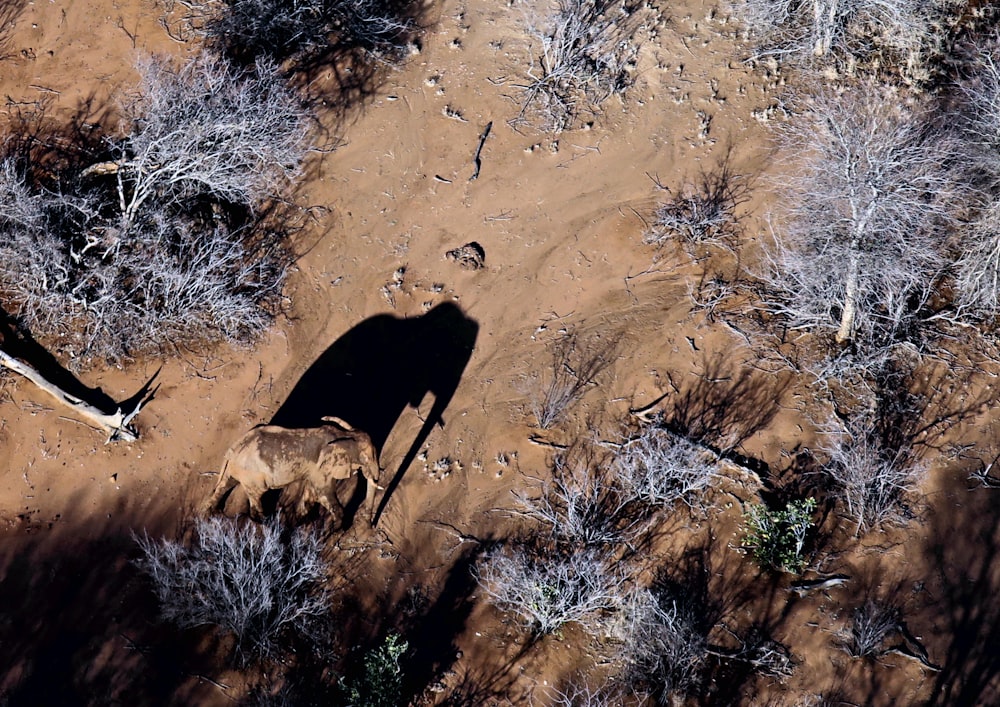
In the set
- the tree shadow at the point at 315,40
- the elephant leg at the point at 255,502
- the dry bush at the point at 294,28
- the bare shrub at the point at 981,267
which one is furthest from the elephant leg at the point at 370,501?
the bare shrub at the point at 981,267

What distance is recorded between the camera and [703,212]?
51.8 feet

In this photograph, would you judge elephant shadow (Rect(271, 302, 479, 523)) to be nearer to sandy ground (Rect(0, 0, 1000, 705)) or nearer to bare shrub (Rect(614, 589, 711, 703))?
sandy ground (Rect(0, 0, 1000, 705))

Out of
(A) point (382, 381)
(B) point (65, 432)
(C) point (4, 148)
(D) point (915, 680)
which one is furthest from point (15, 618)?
(D) point (915, 680)

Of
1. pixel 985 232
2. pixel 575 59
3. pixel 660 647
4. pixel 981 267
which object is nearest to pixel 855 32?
pixel 985 232

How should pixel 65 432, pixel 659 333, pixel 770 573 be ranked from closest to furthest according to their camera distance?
Result: pixel 770 573, pixel 65 432, pixel 659 333

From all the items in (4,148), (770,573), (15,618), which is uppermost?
(4,148)

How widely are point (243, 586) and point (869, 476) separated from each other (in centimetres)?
796

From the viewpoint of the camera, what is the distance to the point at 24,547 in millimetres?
12828

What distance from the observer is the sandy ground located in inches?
482

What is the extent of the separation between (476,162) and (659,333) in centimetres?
423

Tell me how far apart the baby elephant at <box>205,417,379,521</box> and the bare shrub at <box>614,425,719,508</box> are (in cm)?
334

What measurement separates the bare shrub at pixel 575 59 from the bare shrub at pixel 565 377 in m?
4.17

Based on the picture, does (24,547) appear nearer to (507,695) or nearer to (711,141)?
(507,695)

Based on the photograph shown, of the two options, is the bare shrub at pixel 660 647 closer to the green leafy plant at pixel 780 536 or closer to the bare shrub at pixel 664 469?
the green leafy plant at pixel 780 536
